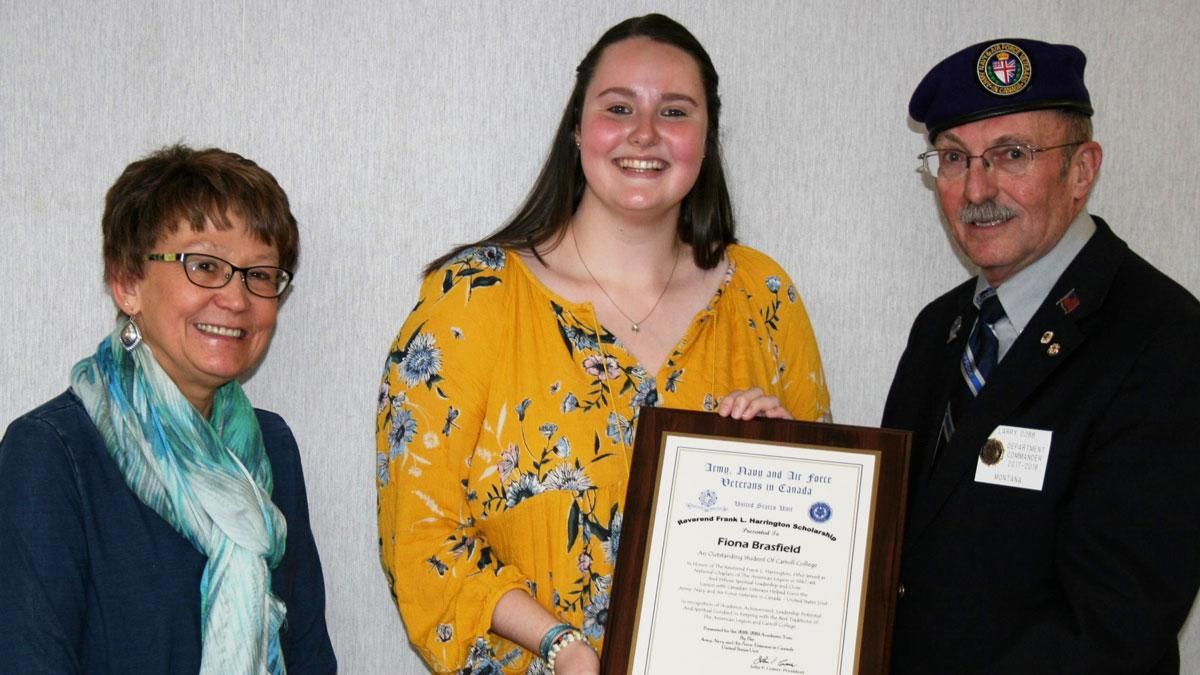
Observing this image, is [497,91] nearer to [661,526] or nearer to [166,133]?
[166,133]

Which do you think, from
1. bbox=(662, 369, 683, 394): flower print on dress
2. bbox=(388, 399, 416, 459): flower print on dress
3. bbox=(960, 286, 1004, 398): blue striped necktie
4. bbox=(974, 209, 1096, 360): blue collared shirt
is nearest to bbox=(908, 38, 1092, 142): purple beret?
bbox=(974, 209, 1096, 360): blue collared shirt

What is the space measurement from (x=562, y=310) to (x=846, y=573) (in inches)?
30.1

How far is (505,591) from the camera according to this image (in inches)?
83.0

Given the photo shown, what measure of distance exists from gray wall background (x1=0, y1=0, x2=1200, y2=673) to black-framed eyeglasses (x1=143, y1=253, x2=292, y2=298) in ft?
1.85

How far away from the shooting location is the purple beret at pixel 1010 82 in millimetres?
2127

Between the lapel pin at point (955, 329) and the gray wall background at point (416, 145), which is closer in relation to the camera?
the lapel pin at point (955, 329)

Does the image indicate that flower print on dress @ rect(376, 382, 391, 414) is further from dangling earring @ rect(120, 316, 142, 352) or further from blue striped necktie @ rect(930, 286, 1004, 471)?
blue striped necktie @ rect(930, 286, 1004, 471)

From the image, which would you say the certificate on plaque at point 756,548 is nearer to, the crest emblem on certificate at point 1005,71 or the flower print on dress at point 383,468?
the flower print on dress at point 383,468

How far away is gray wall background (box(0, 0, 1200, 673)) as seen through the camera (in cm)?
273

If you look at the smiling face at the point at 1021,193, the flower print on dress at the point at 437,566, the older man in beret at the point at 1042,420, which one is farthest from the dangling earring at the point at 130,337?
the smiling face at the point at 1021,193

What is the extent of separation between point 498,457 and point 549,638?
1.20ft

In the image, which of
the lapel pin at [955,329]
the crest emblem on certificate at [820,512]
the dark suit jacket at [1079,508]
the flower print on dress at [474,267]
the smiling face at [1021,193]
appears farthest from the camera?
the lapel pin at [955,329]

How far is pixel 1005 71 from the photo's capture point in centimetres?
214

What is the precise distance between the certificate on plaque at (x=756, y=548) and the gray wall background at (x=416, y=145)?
102cm
